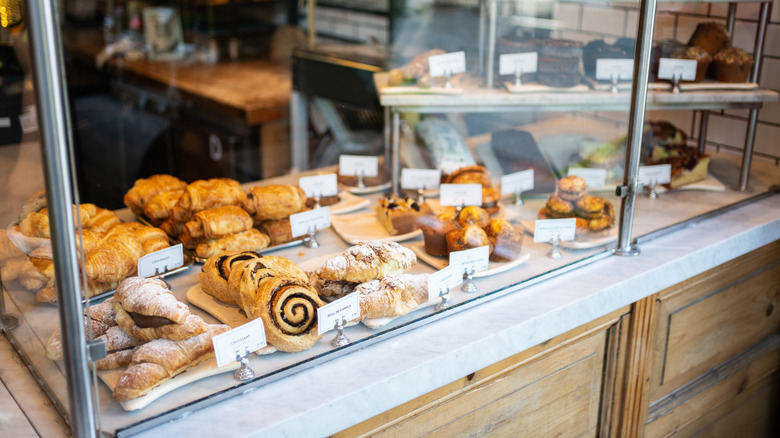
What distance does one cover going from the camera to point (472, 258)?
57.9 inches

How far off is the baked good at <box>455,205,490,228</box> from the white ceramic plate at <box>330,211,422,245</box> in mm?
115

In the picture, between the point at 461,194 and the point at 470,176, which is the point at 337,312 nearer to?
the point at 461,194

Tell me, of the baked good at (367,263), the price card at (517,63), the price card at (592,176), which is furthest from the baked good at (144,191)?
the price card at (592,176)

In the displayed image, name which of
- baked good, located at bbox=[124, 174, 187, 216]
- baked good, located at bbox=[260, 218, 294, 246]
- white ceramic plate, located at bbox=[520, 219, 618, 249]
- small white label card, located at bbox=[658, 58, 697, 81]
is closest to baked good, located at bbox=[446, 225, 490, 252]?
white ceramic plate, located at bbox=[520, 219, 618, 249]

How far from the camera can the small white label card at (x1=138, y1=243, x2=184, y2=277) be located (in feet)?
Answer: 4.60

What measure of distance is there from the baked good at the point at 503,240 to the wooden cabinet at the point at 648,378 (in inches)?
8.1

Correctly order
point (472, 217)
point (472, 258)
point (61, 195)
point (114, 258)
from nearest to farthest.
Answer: point (61, 195) < point (114, 258) < point (472, 258) < point (472, 217)

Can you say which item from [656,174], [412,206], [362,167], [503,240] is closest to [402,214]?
[412,206]

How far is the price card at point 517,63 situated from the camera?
193cm

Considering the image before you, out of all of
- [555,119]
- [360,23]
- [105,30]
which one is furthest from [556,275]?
[105,30]

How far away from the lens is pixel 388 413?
1251mm

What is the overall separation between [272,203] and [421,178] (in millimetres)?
458

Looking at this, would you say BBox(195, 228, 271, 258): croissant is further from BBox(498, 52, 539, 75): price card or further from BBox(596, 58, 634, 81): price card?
BBox(596, 58, 634, 81): price card

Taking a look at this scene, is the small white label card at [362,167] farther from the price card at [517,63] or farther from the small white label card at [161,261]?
the small white label card at [161,261]
